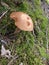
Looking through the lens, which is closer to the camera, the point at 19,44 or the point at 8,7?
the point at 19,44

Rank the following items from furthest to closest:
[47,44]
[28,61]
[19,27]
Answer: [47,44]
[28,61]
[19,27]

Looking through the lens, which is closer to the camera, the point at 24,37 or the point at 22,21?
the point at 22,21

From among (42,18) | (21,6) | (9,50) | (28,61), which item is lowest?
(28,61)

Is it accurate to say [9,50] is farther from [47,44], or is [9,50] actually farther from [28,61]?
[47,44]

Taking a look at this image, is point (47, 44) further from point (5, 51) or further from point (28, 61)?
point (5, 51)

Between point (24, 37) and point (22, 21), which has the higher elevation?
point (22, 21)

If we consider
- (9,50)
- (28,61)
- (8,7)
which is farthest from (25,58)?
(8,7)

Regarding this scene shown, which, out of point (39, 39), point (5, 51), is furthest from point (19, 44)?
point (39, 39)

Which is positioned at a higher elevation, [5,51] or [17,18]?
[17,18]

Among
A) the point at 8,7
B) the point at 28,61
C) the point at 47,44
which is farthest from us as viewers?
the point at 47,44
